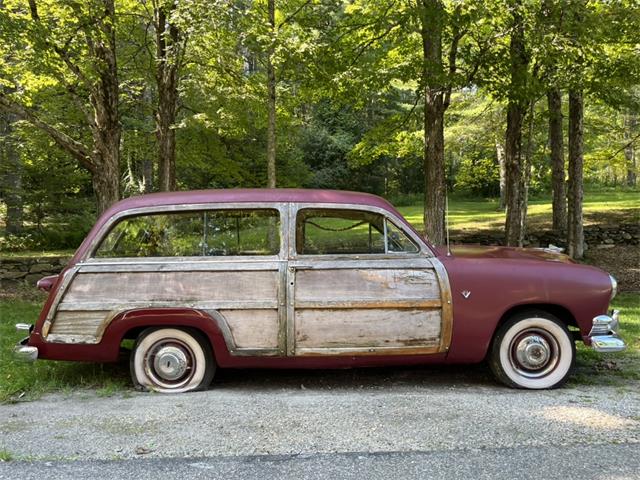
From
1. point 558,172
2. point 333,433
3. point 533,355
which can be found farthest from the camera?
point 558,172

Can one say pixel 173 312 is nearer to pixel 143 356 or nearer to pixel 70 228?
pixel 143 356

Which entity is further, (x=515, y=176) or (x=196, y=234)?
(x=515, y=176)

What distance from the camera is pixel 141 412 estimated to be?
13.7 ft

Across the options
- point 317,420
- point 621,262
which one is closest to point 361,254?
point 317,420

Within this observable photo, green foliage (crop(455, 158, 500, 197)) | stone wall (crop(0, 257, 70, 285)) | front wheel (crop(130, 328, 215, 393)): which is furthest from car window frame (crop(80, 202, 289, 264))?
green foliage (crop(455, 158, 500, 197))

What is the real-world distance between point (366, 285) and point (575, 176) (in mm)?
11163

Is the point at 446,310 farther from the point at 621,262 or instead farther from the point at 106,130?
the point at 621,262

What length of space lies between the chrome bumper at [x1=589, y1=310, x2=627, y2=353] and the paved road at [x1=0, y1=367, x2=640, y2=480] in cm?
36

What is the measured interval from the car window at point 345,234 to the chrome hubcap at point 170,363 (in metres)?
1.34

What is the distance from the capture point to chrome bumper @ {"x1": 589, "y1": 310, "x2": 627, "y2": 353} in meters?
4.67

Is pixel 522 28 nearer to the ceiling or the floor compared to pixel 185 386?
nearer to the ceiling

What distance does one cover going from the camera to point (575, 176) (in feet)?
45.9

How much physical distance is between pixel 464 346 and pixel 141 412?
2635 millimetres

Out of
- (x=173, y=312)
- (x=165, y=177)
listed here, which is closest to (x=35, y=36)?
(x=165, y=177)
